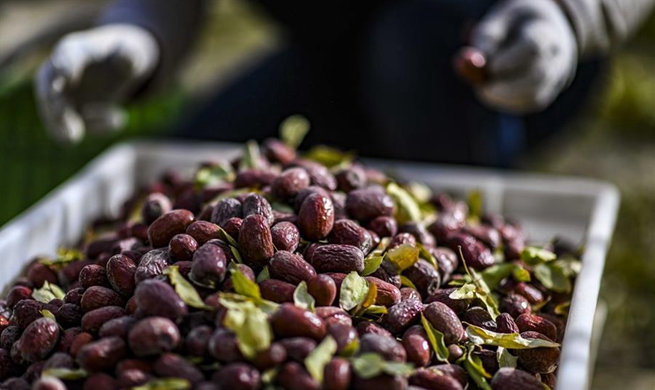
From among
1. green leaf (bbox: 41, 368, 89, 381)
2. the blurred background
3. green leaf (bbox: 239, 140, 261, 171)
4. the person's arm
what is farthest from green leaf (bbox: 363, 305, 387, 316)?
the blurred background

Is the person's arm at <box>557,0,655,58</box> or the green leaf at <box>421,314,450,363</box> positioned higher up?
the person's arm at <box>557,0,655,58</box>

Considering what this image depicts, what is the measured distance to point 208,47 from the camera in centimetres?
305

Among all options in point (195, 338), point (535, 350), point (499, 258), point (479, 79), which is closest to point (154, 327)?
point (195, 338)

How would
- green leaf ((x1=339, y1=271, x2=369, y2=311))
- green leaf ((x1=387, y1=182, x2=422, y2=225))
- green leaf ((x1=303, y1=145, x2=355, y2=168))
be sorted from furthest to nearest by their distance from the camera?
green leaf ((x1=303, y1=145, x2=355, y2=168)) < green leaf ((x1=387, y1=182, x2=422, y2=225)) < green leaf ((x1=339, y1=271, x2=369, y2=311))

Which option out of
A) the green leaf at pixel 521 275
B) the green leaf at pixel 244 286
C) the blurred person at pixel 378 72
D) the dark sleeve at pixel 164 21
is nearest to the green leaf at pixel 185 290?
the green leaf at pixel 244 286

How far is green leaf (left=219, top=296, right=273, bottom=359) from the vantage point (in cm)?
57

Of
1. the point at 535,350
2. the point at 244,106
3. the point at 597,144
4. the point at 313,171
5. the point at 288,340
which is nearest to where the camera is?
the point at 288,340

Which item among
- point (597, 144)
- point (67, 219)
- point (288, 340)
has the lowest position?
point (67, 219)

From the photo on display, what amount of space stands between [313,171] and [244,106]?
0.74 meters

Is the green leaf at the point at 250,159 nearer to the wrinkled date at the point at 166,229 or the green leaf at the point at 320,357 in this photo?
the wrinkled date at the point at 166,229

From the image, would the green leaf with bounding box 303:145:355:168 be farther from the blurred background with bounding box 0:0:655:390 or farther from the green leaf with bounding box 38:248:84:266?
the blurred background with bounding box 0:0:655:390

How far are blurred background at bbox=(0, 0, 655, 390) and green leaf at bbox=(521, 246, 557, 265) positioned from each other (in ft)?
2.03

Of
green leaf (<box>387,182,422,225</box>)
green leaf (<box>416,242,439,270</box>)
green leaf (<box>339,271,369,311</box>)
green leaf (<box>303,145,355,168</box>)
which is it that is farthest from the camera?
green leaf (<box>303,145,355,168</box>)

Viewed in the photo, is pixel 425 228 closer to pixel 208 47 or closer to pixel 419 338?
pixel 419 338
